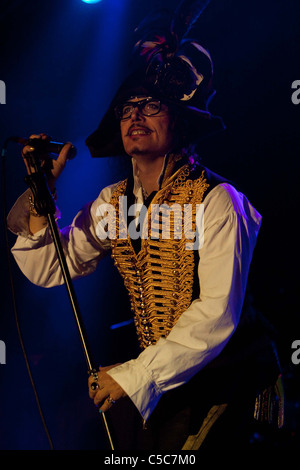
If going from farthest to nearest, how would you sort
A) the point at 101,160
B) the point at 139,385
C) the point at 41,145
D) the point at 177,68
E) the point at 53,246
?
the point at 101,160, the point at 53,246, the point at 177,68, the point at 41,145, the point at 139,385

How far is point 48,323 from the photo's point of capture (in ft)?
10.3

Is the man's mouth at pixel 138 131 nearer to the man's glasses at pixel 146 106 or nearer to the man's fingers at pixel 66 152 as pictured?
the man's glasses at pixel 146 106

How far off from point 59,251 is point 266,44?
170cm

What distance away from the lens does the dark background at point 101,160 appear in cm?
239

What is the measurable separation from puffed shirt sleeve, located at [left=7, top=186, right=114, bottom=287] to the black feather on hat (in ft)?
1.81

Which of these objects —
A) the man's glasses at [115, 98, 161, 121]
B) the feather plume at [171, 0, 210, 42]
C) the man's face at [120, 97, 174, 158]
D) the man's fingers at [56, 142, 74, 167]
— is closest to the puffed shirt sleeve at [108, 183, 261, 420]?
the man's face at [120, 97, 174, 158]

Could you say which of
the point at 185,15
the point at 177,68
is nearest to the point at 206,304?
the point at 177,68

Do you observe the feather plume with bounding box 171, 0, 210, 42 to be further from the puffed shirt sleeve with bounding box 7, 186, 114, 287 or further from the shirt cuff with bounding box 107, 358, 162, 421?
the shirt cuff with bounding box 107, 358, 162, 421

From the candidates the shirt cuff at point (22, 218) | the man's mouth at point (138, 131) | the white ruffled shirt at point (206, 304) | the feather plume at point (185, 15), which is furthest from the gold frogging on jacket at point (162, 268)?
the feather plume at point (185, 15)

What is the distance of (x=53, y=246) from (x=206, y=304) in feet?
2.86

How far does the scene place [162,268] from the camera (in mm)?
1859

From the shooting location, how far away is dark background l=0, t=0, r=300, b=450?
7.84 ft

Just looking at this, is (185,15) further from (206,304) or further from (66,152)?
(206,304)
